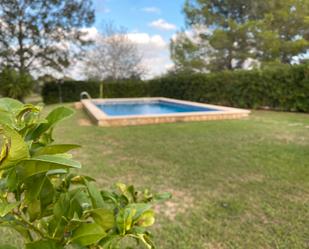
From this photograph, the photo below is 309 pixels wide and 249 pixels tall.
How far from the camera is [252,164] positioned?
4.91m

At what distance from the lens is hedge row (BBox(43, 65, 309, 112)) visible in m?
12.5

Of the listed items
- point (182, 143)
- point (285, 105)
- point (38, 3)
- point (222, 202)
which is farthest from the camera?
point (38, 3)

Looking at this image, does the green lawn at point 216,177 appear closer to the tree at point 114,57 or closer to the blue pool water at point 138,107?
the blue pool water at point 138,107

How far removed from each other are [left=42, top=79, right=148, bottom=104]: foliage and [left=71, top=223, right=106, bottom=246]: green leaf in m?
22.3

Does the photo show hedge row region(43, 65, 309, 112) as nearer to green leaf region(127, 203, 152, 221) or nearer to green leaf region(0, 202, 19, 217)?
green leaf region(127, 203, 152, 221)

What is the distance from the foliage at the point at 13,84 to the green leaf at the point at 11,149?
65.8 feet

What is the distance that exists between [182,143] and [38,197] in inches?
229

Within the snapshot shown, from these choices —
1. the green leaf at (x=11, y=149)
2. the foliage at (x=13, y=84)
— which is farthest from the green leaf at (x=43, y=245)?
the foliage at (x=13, y=84)

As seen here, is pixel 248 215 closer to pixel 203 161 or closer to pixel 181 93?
pixel 203 161

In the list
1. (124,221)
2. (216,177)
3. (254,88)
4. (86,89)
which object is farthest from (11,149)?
(86,89)

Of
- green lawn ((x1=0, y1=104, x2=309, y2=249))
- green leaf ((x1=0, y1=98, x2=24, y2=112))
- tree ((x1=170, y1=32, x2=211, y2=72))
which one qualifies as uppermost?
tree ((x1=170, y1=32, x2=211, y2=72))

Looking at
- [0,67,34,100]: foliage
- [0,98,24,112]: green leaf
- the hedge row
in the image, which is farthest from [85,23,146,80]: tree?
[0,98,24,112]: green leaf

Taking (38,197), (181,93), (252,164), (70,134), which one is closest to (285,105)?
(181,93)

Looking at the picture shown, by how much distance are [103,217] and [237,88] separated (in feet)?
49.1
